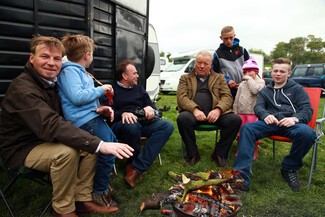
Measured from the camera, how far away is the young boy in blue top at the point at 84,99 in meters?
2.54

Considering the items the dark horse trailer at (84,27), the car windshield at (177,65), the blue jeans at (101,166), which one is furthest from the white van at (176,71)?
the blue jeans at (101,166)

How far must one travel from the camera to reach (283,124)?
3.47 metres

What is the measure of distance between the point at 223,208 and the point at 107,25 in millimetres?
3112

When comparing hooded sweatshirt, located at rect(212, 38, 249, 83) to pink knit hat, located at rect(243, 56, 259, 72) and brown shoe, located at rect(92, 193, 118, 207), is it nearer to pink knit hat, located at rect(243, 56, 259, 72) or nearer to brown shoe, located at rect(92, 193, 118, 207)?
pink knit hat, located at rect(243, 56, 259, 72)

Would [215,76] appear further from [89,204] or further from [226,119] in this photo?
[89,204]

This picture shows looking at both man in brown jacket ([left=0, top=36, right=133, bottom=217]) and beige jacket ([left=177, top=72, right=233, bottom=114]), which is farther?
beige jacket ([left=177, top=72, right=233, bottom=114])

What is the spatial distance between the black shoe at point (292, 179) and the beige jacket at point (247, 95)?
3.51 feet

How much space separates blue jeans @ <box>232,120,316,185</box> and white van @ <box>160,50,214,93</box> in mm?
10812

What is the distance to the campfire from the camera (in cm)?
204

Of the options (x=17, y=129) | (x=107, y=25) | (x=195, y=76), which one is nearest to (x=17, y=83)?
(x=17, y=129)

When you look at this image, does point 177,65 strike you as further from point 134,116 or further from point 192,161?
point 134,116

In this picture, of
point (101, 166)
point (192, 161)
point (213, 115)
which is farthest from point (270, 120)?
point (101, 166)

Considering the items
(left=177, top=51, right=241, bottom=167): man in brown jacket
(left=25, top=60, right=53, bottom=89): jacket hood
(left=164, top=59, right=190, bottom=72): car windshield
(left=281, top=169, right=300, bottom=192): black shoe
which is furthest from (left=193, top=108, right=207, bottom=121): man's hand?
(left=164, top=59, right=190, bottom=72): car windshield

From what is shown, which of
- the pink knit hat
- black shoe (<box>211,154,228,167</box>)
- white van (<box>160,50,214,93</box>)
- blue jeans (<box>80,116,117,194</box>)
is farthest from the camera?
white van (<box>160,50,214,93</box>)
